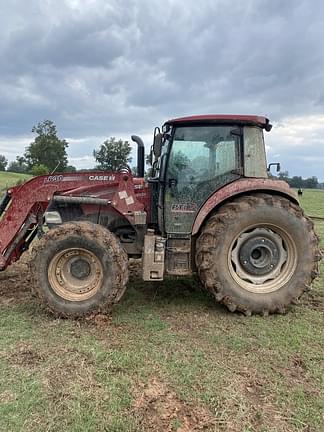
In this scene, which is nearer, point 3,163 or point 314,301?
point 314,301

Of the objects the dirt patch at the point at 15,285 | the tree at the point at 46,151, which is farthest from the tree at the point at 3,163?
the dirt patch at the point at 15,285

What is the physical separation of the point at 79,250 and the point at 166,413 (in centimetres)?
222

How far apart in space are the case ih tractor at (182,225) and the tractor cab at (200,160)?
0.5 inches

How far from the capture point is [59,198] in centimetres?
480

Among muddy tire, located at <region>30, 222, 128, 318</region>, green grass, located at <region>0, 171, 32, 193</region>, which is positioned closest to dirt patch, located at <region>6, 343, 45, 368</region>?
muddy tire, located at <region>30, 222, 128, 318</region>

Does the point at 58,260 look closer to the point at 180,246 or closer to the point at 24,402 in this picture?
the point at 180,246

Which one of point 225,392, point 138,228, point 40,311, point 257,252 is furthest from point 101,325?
point 257,252

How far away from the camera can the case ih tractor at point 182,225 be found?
4488 millimetres

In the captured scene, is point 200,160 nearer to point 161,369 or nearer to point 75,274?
point 75,274

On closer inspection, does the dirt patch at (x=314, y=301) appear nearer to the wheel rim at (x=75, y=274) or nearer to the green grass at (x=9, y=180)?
the wheel rim at (x=75, y=274)

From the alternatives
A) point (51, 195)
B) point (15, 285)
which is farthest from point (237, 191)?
point (15, 285)

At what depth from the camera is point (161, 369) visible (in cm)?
341

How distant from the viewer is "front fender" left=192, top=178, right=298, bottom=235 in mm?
4590

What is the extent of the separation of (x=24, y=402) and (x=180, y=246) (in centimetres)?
248
